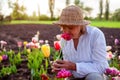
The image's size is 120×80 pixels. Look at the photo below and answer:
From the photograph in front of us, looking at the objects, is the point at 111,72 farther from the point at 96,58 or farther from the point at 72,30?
the point at 72,30

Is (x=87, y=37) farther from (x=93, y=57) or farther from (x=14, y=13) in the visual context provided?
(x=14, y=13)

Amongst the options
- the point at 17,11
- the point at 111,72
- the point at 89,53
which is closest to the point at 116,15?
the point at 17,11

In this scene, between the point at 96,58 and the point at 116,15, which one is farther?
the point at 116,15

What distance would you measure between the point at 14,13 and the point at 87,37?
84.9 feet

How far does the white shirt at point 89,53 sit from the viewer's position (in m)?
3.01

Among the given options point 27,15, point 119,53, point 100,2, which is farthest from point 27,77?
point 100,2

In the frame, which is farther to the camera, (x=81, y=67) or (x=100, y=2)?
(x=100, y=2)

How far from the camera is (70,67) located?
114 inches

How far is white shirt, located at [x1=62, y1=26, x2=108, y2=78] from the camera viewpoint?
301cm

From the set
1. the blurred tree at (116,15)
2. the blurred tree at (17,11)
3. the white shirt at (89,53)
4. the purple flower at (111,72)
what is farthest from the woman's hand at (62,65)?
the blurred tree at (116,15)

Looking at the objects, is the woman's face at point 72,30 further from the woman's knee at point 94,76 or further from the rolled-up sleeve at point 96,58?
the woman's knee at point 94,76

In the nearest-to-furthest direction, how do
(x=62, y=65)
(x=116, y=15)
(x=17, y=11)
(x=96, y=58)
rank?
(x=62, y=65), (x=96, y=58), (x=17, y=11), (x=116, y=15)

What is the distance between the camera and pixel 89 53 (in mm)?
3094

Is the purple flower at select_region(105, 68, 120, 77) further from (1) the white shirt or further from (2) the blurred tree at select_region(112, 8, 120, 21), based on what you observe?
(2) the blurred tree at select_region(112, 8, 120, 21)
